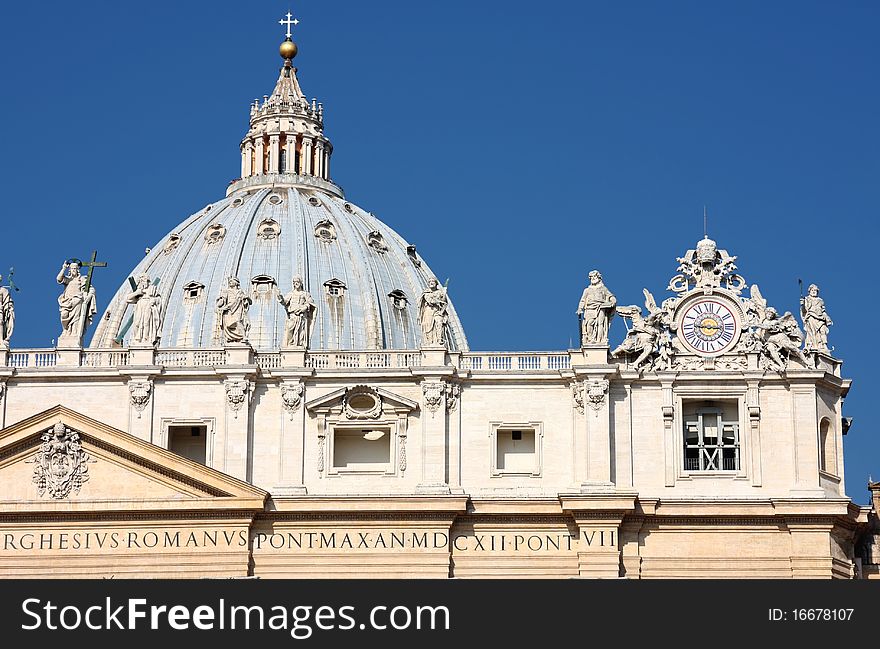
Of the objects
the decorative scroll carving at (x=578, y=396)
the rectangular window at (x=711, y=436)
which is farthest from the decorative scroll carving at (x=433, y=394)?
the rectangular window at (x=711, y=436)

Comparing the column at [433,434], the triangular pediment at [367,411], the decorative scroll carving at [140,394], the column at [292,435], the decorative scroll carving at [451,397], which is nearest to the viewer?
the column at [433,434]

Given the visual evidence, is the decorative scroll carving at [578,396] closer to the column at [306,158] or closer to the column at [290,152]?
the column at [290,152]

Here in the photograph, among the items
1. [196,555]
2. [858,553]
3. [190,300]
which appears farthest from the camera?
[190,300]

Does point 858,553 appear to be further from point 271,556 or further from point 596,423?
point 271,556

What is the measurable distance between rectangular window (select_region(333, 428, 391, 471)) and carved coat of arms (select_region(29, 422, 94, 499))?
9.17 metres

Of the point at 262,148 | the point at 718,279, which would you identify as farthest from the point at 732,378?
the point at 262,148

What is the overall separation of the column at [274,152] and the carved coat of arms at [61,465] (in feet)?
210

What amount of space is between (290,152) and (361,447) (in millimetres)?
62133

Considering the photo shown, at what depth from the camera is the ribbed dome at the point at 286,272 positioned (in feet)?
449

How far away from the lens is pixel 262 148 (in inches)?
5910

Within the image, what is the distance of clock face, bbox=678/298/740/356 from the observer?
88.9 m

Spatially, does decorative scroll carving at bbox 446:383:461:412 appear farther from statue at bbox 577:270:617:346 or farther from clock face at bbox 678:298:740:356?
clock face at bbox 678:298:740:356

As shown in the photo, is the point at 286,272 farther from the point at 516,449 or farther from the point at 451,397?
the point at 516,449
